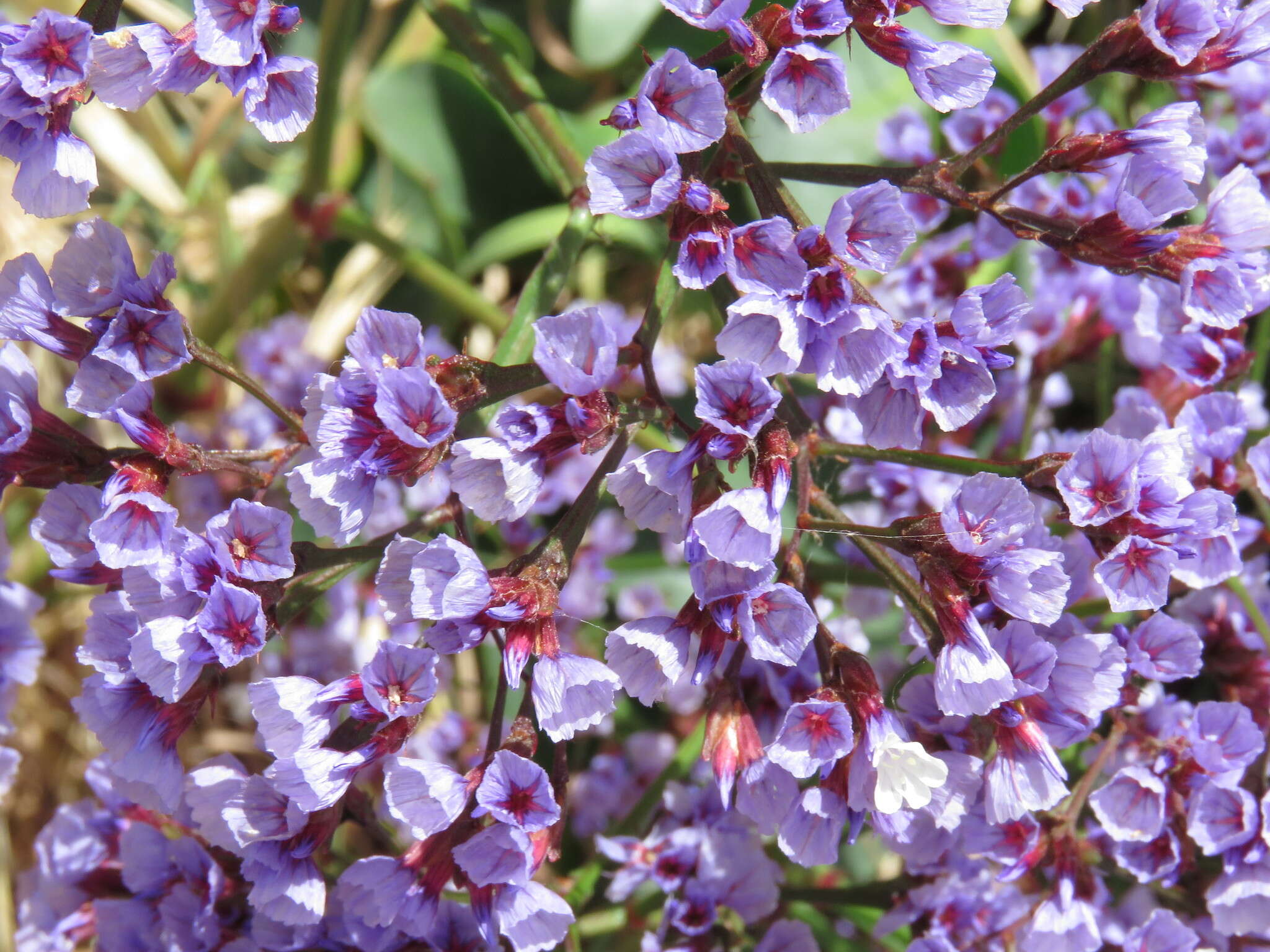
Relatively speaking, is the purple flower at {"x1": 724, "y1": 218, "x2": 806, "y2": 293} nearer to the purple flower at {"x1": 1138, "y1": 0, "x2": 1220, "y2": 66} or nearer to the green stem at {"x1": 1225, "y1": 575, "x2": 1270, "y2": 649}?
the purple flower at {"x1": 1138, "y1": 0, "x2": 1220, "y2": 66}

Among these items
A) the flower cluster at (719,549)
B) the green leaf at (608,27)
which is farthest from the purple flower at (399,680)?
the green leaf at (608,27)

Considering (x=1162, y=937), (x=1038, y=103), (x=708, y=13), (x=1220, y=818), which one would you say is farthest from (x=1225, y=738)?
(x=708, y=13)

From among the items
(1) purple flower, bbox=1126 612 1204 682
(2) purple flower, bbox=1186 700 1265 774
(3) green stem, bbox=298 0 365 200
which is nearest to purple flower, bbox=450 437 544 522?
(1) purple flower, bbox=1126 612 1204 682

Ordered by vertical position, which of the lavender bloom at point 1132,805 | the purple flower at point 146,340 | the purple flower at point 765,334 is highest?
the purple flower at point 146,340

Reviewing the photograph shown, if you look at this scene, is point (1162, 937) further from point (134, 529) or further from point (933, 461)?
point (134, 529)

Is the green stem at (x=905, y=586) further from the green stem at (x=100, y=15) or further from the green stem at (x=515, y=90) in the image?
the green stem at (x=100, y=15)
